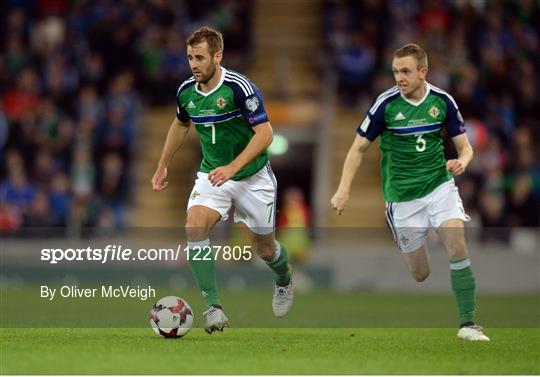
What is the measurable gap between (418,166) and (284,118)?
12154 mm

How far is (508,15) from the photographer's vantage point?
25.0 meters

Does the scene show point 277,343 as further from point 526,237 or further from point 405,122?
point 526,237

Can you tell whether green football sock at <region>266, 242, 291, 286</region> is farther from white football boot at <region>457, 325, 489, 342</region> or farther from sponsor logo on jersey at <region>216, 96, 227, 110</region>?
white football boot at <region>457, 325, 489, 342</region>

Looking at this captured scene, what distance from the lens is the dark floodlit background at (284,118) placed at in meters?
20.8

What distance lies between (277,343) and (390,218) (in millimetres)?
1934

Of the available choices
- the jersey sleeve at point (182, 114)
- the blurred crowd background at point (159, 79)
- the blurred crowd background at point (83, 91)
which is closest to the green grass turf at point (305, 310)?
the jersey sleeve at point (182, 114)

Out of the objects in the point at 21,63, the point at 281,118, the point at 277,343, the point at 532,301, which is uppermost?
the point at 21,63

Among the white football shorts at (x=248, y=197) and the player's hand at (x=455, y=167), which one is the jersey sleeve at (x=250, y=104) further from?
the player's hand at (x=455, y=167)

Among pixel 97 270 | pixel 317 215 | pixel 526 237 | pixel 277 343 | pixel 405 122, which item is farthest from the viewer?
pixel 317 215

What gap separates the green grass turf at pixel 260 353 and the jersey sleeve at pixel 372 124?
167 centimetres

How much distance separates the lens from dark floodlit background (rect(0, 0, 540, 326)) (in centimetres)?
2077

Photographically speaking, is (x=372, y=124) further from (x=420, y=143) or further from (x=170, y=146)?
(x=170, y=146)

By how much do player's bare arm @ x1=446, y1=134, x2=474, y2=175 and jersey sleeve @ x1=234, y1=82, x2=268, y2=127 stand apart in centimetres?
152

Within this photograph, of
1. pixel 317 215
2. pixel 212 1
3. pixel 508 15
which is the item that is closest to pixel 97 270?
pixel 317 215
